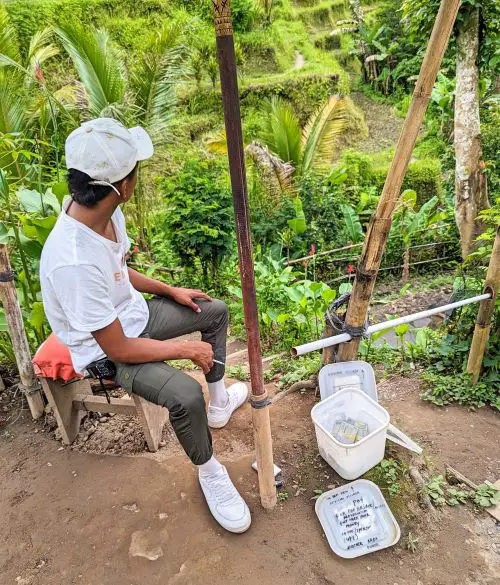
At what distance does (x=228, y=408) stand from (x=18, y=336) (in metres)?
1.21

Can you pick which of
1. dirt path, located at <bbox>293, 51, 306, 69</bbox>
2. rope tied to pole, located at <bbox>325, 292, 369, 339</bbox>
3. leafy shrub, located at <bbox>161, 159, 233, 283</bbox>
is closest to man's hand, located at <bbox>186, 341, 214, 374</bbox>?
rope tied to pole, located at <bbox>325, 292, 369, 339</bbox>

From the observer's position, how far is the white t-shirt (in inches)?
62.3

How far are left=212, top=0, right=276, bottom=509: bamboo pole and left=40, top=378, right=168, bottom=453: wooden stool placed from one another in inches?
25.0

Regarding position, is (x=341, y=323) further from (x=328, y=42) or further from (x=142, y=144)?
(x=328, y=42)

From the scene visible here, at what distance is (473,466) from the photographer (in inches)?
85.9

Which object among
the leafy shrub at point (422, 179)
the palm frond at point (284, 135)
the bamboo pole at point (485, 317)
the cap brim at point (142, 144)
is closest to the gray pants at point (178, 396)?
the cap brim at point (142, 144)

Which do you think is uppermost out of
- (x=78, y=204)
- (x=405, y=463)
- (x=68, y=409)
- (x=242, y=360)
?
(x=78, y=204)

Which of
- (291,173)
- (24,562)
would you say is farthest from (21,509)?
(291,173)

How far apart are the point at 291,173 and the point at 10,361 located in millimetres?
4856

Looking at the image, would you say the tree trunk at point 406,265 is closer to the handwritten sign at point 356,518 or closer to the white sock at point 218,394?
the white sock at point 218,394

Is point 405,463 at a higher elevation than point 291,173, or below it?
below

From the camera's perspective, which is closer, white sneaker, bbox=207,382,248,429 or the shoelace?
the shoelace

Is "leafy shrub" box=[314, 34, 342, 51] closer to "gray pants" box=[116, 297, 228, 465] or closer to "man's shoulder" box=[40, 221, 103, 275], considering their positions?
"man's shoulder" box=[40, 221, 103, 275]

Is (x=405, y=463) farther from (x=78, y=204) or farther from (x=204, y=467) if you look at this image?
(x=78, y=204)
